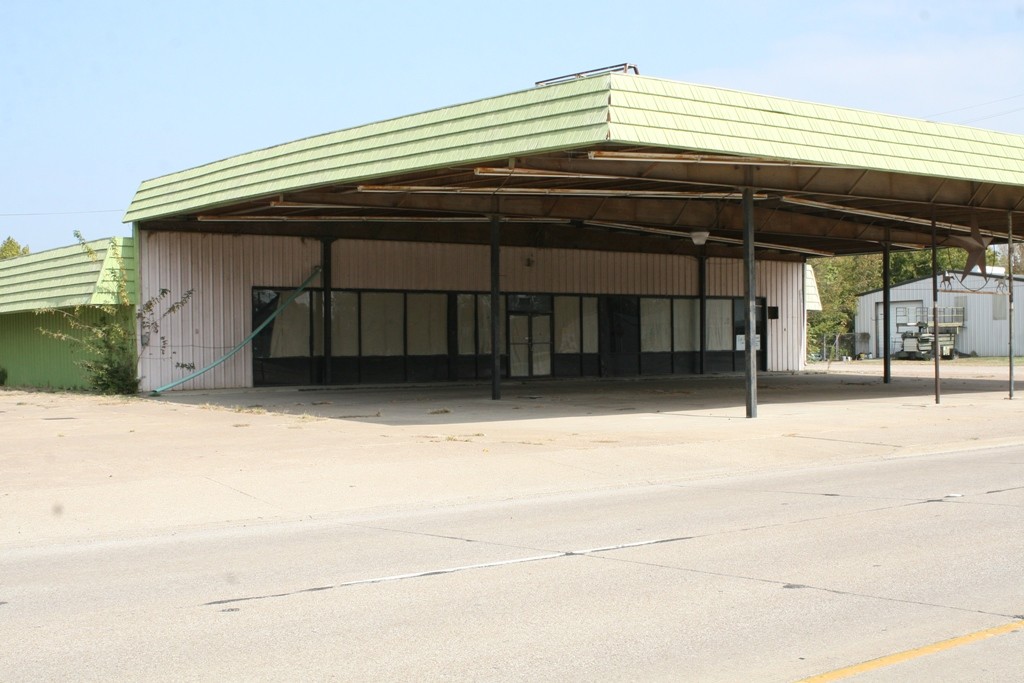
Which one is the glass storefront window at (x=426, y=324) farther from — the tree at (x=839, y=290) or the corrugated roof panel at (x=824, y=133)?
the tree at (x=839, y=290)

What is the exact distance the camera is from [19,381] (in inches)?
1405

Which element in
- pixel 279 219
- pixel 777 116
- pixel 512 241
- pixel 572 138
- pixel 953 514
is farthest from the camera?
pixel 512 241

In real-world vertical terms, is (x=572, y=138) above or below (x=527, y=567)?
above

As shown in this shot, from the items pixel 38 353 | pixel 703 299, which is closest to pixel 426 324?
pixel 703 299

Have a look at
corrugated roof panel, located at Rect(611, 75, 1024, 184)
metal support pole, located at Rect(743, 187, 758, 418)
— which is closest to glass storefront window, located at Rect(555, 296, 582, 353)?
metal support pole, located at Rect(743, 187, 758, 418)

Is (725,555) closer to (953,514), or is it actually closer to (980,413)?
(953,514)

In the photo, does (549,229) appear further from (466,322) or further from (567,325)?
(466,322)

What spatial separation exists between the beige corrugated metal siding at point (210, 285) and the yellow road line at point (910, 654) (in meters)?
25.3

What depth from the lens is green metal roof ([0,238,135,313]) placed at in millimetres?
28297

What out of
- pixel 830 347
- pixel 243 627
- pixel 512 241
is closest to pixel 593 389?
pixel 512 241

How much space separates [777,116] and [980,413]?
7.80 meters

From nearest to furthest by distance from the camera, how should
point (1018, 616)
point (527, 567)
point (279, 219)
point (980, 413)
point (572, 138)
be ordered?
1. point (1018, 616)
2. point (527, 567)
3. point (572, 138)
4. point (980, 413)
5. point (279, 219)

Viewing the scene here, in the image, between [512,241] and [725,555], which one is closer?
[725,555]

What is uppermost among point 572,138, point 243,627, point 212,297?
point 572,138
